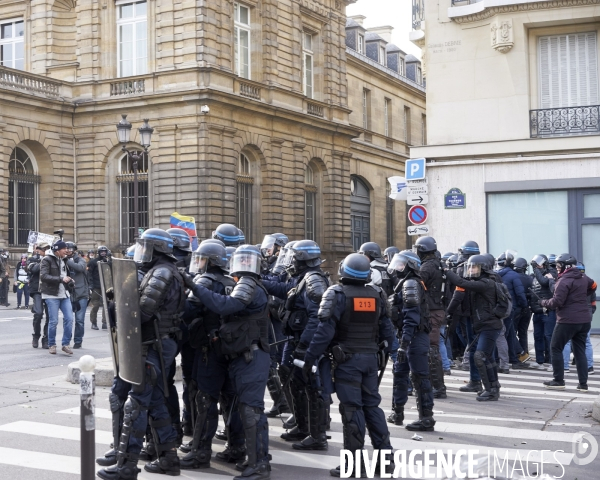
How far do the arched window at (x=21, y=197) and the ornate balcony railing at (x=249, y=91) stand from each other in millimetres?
8344

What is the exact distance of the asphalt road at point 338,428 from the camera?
6.72 metres

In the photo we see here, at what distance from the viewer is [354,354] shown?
6.65 meters

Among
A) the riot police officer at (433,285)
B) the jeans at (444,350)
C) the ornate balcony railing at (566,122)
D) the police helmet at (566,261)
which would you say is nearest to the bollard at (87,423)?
the riot police officer at (433,285)

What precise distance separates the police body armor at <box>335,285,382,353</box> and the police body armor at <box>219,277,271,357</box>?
0.69m

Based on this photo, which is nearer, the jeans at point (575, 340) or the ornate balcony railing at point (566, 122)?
the jeans at point (575, 340)

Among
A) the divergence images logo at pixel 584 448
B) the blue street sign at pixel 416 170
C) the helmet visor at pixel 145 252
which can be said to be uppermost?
the blue street sign at pixel 416 170

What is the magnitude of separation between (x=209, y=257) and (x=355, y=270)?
48.0 inches

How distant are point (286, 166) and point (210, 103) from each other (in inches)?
226

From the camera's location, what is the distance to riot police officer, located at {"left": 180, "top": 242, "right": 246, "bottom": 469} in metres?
6.70

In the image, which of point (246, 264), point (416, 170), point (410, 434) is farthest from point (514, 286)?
point (246, 264)

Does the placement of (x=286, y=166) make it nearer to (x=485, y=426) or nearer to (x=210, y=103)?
(x=210, y=103)

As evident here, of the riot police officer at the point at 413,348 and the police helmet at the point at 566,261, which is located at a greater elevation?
the police helmet at the point at 566,261

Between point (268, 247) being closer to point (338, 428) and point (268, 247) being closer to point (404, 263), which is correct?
point (404, 263)

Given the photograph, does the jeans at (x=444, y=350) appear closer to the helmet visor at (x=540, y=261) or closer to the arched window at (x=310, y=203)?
the helmet visor at (x=540, y=261)
